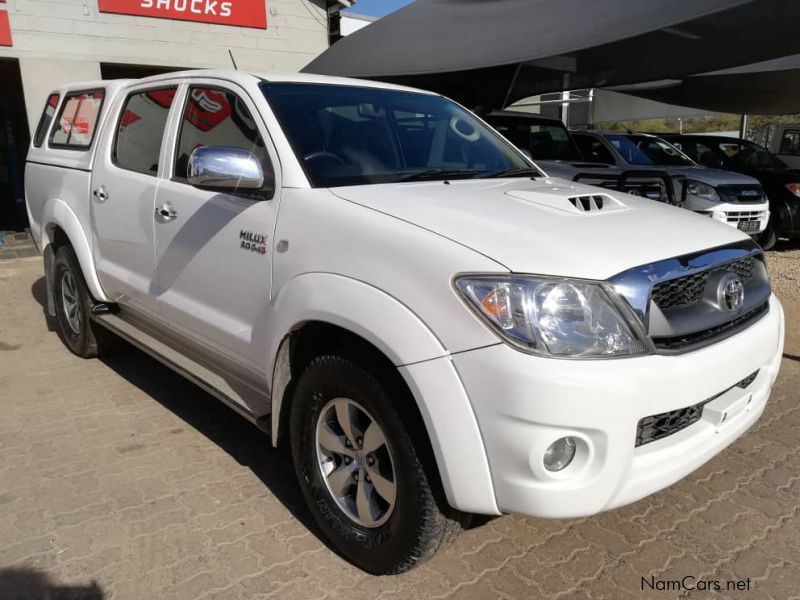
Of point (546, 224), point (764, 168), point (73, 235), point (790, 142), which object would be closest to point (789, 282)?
point (764, 168)

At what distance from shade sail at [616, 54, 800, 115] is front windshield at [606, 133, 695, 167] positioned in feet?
6.27

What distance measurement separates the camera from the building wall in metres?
9.43

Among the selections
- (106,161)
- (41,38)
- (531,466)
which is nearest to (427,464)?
(531,466)

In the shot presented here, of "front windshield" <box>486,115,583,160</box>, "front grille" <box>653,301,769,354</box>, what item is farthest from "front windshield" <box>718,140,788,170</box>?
"front grille" <box>653,301,769,354</box>

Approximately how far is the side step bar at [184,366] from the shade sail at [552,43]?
6.16 meters

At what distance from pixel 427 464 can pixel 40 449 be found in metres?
2.50

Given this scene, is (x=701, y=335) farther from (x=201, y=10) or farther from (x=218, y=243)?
(x=201, y=10)

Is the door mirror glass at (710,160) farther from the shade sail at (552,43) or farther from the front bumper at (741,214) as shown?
the shade sail at (552,43)

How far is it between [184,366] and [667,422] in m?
2.33

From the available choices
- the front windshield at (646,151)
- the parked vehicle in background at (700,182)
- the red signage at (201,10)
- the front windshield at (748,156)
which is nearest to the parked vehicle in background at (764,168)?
the front windshield at (748,156)

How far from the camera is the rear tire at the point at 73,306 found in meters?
4.48

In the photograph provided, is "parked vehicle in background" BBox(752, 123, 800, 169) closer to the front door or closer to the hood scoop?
the hood scoop

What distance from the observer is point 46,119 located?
5230 mm

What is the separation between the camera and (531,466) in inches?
75.4
